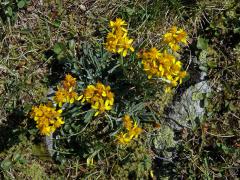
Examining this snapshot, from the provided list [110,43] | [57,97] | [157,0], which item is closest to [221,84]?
[157,0]

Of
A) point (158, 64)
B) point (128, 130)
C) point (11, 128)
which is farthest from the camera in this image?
point (11, 128)

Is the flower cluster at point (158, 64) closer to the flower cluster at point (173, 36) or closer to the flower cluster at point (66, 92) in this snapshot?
the flower cluster at point (173, 36)

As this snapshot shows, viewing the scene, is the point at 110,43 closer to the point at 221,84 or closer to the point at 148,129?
the point at 148,129

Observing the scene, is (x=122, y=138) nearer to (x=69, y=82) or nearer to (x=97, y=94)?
(x=97, y=94)

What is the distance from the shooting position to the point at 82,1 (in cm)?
396

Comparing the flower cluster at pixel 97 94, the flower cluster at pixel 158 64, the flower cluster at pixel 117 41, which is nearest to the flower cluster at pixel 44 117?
the flower cluster at pixel 97 94

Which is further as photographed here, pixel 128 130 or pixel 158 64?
pixel 128 130

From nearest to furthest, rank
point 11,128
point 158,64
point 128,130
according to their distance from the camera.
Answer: point 158,64
point 128,130
point 11,128

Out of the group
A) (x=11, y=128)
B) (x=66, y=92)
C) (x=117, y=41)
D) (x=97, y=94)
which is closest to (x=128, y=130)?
(x=97, y=94)

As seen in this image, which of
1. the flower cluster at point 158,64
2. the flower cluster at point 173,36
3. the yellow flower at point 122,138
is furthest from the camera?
the yellow flower at point 122,138

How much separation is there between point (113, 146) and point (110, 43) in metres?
1.00

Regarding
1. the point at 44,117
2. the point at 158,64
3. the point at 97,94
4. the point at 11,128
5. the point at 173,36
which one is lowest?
the point at 11,128

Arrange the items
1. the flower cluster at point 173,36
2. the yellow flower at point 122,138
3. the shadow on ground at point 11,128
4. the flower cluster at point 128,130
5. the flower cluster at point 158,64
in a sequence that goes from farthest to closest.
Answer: the shadow on ground at point 11,128 < the yellow flower at point 122,138 < the flower cluster at point 128,130 < the flower cluster at point 173,36 < the flower cluster at point 158,64

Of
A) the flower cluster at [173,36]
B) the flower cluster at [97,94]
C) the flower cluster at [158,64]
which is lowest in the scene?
the flower cluster at [97,94]
